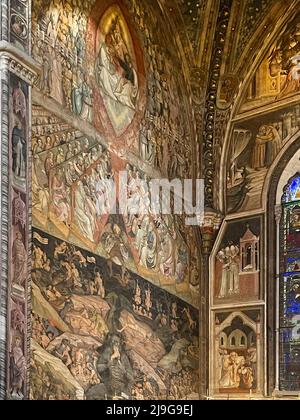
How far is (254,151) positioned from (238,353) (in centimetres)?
370

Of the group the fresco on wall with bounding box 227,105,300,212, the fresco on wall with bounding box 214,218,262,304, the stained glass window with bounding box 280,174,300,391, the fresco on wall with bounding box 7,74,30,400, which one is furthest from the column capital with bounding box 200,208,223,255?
the fresco on wall with bounding box 7,74,30,400

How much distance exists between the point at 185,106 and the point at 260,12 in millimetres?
2195

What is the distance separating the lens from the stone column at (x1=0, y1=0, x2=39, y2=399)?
10609mm

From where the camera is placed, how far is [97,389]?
1407cm

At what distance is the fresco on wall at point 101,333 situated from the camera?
1302 cm

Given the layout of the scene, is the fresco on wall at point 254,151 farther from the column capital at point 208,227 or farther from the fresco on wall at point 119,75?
the fresco on wall at point 119,75

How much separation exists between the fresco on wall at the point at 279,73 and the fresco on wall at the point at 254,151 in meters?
0.35

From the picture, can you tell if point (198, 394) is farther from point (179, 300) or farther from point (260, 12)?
point (260, 12)

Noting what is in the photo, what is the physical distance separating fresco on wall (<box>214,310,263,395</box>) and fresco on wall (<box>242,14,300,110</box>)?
402 cm

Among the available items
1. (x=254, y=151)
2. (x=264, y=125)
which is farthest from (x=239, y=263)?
(x=264, y=125)

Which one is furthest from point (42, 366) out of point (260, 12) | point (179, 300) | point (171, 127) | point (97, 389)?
point (260, 12)

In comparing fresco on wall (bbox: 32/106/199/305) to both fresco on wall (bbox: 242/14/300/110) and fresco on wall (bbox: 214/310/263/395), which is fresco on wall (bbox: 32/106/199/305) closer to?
fresco on wall (bbox: 214/310/263/395)

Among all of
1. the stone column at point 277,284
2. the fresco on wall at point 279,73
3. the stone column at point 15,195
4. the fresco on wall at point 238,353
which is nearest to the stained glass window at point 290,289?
the stone column at point 277,284

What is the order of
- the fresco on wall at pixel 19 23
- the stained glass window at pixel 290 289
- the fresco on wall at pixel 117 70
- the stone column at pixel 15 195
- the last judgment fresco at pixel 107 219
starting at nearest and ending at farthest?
the stone column at pixel 15 195 < the fresco on wall at pixel 19 23 < the last judgment fresco at pixel 107 219 < the fresco on wall at pixel 117 70 < the stained glass window at pixel 290 289
